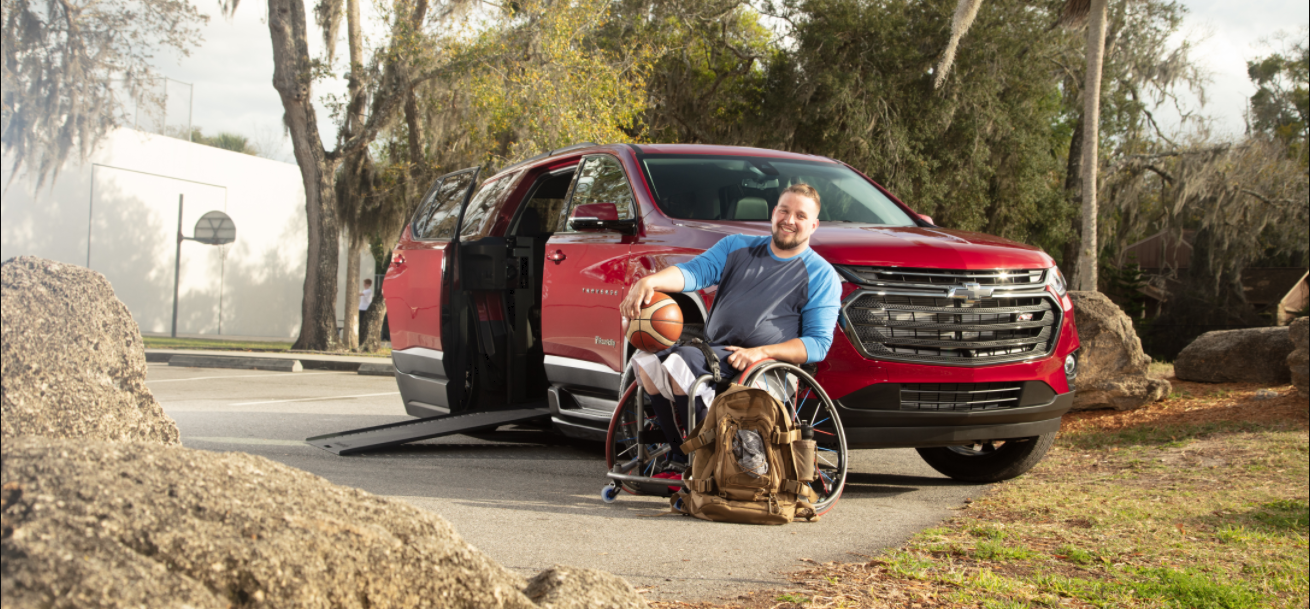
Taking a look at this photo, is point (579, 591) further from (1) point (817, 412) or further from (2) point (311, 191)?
(2) point (311, 191)

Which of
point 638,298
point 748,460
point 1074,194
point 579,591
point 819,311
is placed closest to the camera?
point 579,591

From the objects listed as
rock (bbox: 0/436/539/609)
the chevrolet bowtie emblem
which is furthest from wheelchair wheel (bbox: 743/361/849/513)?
rock (bbox: 0/436/539/609)

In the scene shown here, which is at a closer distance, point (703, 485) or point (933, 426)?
point (703, 485)

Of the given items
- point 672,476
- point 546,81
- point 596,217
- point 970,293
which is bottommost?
point 672,476

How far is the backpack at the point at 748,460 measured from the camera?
176 inches

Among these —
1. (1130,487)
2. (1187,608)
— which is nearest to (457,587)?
(1187,608)

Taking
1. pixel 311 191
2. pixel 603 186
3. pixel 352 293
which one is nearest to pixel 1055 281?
pixel 603 186

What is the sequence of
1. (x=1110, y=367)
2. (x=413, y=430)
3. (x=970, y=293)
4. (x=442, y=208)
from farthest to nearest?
(x=1110, y=367) → (x=442, y=208) → (x=413, y=430) → (x=970, y=293)

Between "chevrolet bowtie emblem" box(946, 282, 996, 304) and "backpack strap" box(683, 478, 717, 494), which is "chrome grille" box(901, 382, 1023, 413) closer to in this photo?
"chevrolet bowtie emblem" box(946, 282, 996, 304)

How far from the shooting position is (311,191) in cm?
2145

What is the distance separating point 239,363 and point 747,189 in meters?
12.4

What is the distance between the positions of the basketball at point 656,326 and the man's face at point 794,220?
0.63 m

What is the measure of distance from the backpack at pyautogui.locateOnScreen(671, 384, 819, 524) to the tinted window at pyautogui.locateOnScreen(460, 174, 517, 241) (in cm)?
354

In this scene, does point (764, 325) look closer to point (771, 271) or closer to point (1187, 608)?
point (771, 271)
